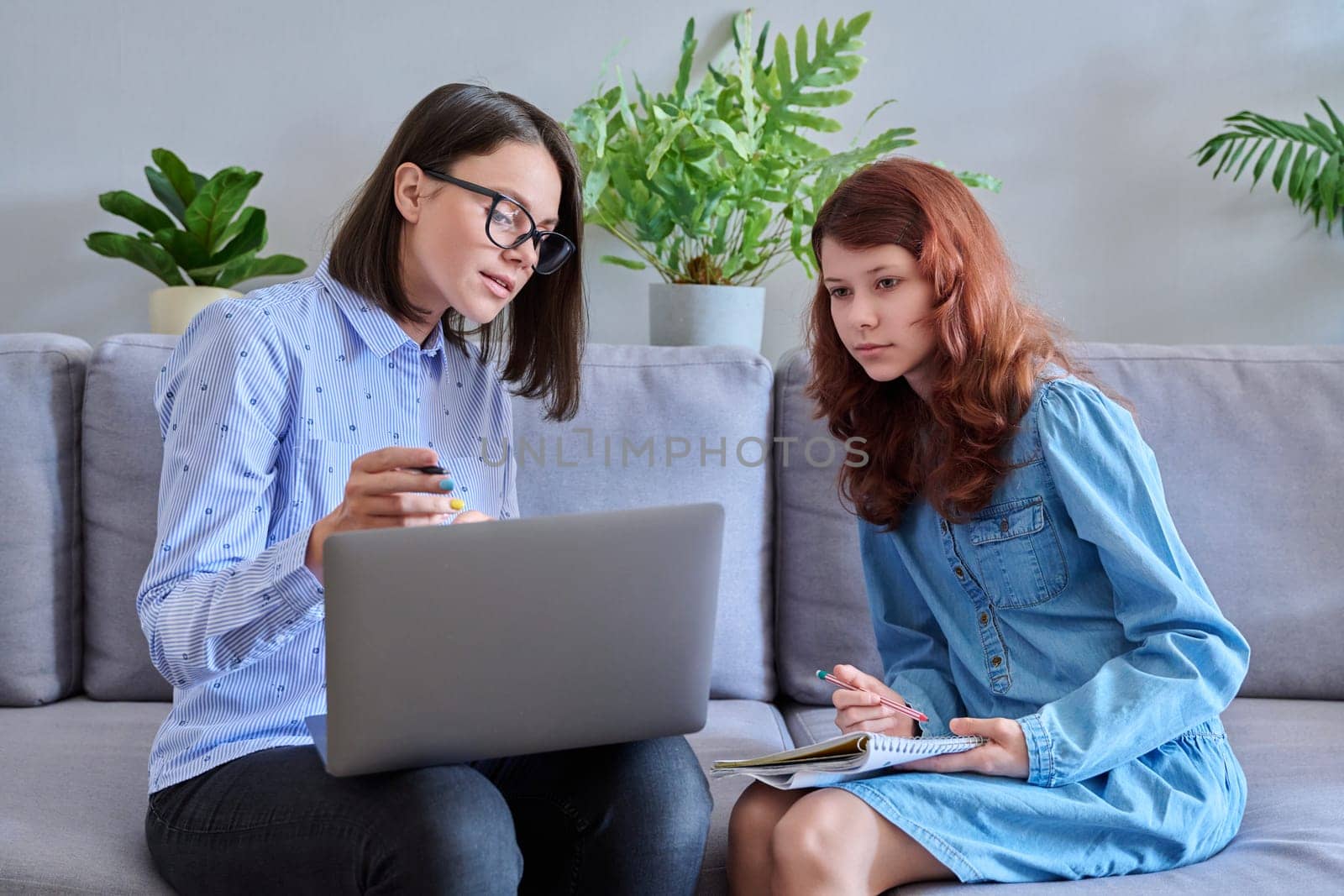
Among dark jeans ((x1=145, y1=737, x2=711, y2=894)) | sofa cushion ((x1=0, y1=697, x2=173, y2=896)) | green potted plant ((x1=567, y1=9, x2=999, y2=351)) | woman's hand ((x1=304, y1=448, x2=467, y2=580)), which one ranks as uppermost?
green potted plant ((x1=567, y1=9, x2=999, y2=351))

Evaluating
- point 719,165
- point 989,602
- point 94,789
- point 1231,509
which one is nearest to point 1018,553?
point 989,602

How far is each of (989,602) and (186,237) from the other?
4.41ft

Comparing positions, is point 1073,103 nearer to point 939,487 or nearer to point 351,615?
point 939,487

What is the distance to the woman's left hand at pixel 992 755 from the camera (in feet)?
3.50

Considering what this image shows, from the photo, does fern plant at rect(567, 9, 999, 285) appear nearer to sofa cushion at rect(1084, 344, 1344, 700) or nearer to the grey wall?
the grey wall

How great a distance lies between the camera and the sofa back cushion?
159 cm

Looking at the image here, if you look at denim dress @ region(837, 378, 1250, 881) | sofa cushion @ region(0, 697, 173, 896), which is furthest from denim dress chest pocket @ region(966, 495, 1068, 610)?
sofa cushion @ region(0, 697, 173, 896)

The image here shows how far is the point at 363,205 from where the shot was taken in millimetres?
1244

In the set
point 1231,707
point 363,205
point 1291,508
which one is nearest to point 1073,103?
point 1291,508

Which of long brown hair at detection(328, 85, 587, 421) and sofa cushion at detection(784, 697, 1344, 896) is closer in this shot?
sofa cushion at detection(784, 697, 1344, 896)

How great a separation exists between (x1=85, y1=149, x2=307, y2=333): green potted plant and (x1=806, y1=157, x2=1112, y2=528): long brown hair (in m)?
0.99

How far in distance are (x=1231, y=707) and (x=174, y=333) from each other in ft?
5.45

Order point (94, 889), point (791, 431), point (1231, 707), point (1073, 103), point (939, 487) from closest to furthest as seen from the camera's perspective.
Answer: point (94, 889) < point (939, 487) < point (1231, 707) < point (791, 431) < point (1073, 103)

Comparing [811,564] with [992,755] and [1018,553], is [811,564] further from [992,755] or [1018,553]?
[992,755]
